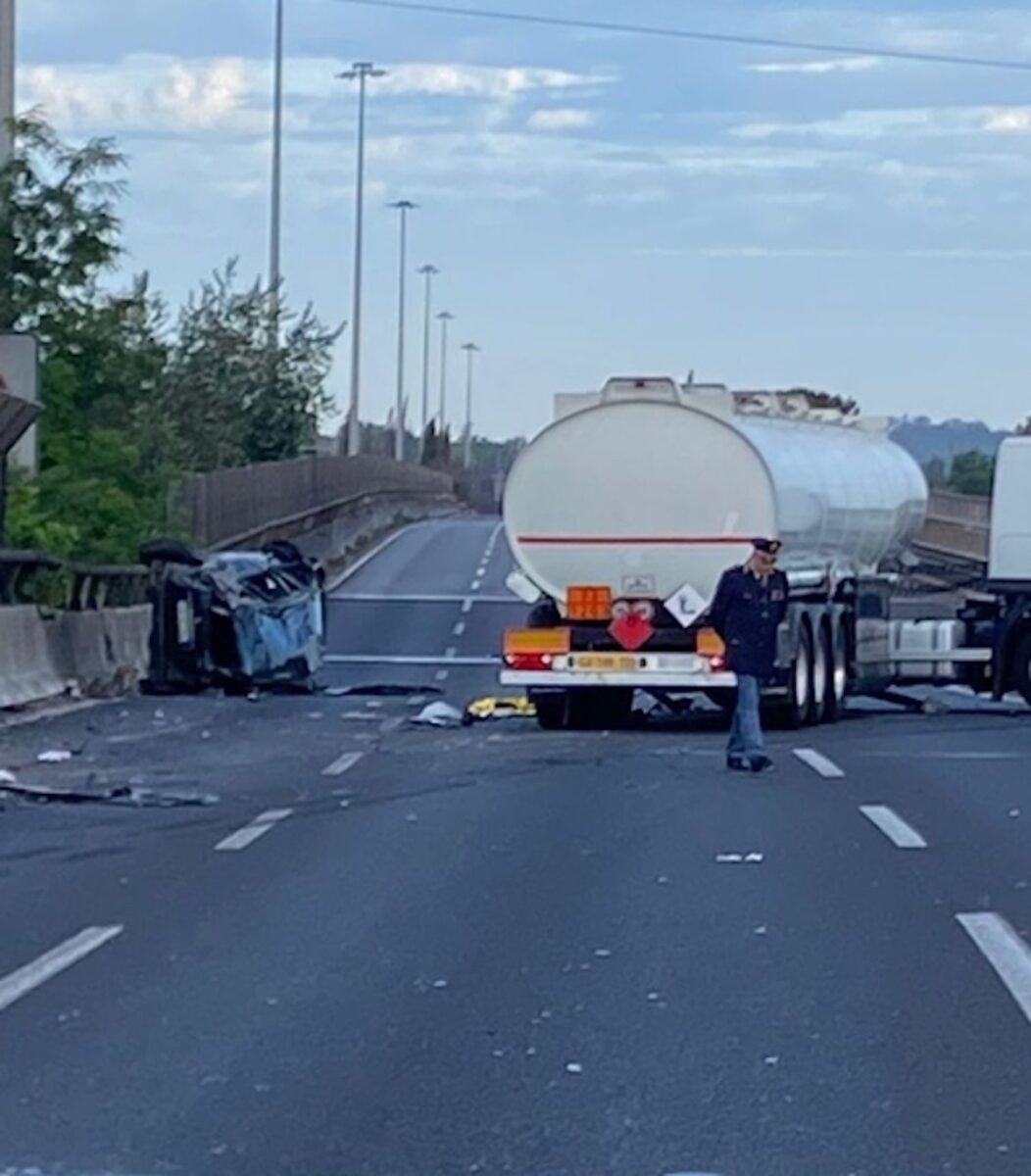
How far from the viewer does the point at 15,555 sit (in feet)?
89.9

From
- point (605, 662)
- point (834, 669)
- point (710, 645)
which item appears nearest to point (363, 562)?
point (834, 669)

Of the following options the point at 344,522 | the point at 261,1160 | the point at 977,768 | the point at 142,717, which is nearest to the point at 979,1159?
the point at 261,1160

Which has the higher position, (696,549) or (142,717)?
(696,549)

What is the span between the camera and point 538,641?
25797 millimetres

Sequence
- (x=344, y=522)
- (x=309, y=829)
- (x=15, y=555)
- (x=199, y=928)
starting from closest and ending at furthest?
1. (x=199, y=928)
2. (x=309, y=829)
3. (x=15, y=555)
4. (x=344, y=522)

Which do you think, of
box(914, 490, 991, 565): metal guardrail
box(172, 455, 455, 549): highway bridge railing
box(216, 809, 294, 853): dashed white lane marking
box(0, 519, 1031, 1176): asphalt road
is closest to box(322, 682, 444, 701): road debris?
box(914, 490, 991, 565): metal guardrail

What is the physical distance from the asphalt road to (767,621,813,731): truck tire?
14.8 feet

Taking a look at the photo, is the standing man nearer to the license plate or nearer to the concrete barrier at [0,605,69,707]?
the license plate

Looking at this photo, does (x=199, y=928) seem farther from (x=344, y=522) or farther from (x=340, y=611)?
(x=344, y=522)

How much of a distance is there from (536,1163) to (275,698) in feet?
77.1

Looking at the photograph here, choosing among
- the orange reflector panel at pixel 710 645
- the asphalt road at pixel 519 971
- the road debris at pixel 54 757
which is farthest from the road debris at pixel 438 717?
the road debris at pixel 54 757

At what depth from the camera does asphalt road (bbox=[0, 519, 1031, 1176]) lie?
8.45m

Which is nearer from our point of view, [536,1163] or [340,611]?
[536,1163]

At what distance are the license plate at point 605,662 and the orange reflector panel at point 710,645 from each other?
650 mm
